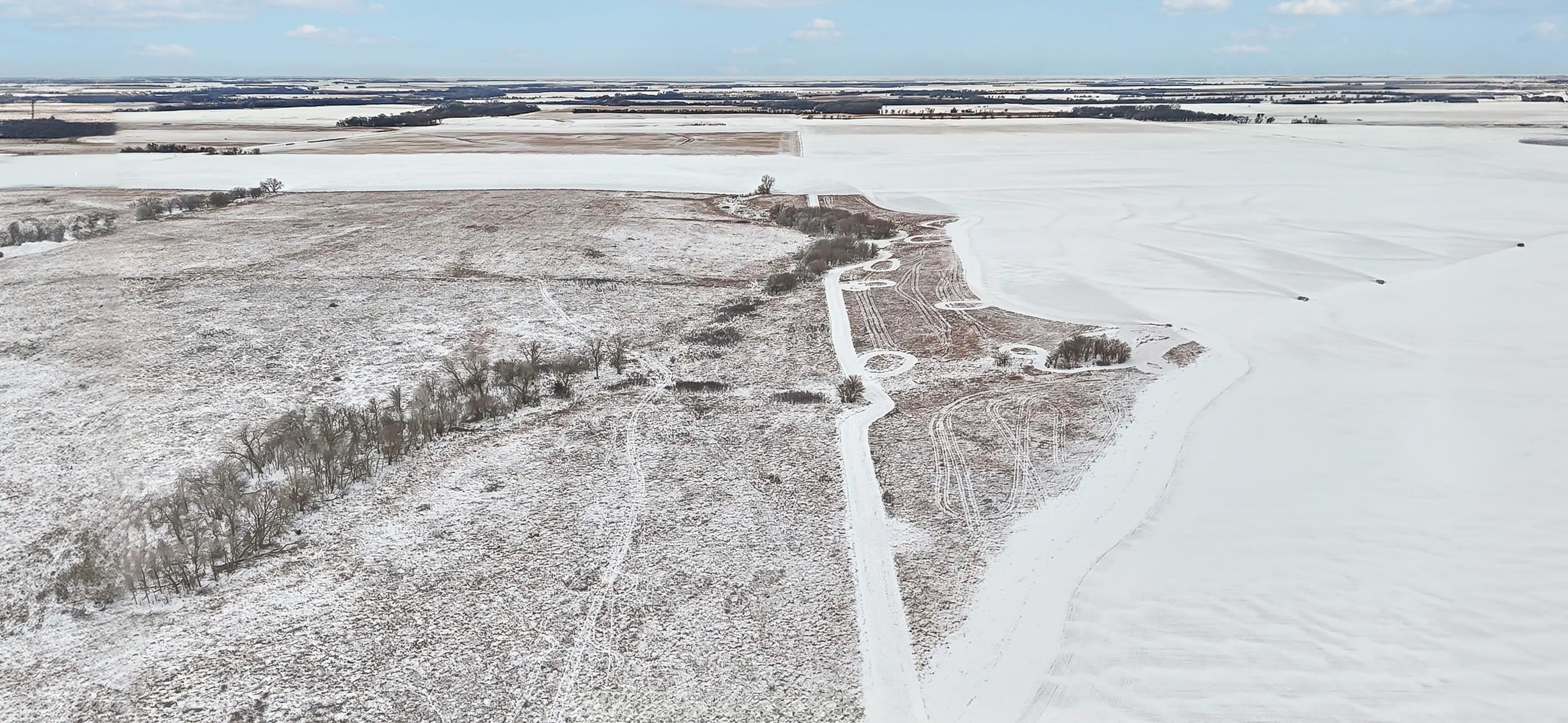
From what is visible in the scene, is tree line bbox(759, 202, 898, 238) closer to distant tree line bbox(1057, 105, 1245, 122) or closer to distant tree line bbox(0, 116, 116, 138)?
distant tree line bbox(0, 116, 116, 138)

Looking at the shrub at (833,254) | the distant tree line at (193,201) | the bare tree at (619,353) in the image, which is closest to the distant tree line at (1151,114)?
the shrub at (833,254)

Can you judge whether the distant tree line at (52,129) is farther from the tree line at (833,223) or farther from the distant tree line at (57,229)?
the tree line at (833,223)

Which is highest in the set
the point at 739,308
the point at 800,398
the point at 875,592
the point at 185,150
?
the point at 185,150

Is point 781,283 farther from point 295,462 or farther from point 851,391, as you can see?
point 295,462

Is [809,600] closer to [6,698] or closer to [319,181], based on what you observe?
[6,698]

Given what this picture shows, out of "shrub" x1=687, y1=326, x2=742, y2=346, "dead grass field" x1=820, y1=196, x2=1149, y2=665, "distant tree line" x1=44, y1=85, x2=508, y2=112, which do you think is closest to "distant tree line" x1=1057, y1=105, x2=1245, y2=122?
"dead grass field" x1=820, y1=196, x2=1149, y2=665

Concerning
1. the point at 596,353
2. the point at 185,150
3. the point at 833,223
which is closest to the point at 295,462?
the point at 596,353
